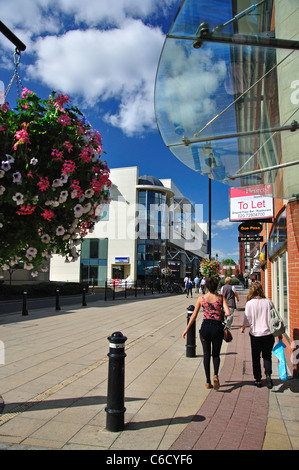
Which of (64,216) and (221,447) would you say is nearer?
(221,447)

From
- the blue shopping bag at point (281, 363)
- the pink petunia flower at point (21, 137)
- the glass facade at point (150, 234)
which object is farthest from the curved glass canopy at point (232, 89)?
the glass facade at point (150, 234)

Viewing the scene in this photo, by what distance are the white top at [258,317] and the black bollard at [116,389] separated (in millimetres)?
2571

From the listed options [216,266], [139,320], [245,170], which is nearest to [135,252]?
[216,266]

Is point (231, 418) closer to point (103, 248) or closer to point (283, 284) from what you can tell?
point (283, 284)

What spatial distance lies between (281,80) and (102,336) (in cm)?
747

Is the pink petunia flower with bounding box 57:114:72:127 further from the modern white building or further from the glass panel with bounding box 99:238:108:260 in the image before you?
the glass panel with bounding box 99:238:108:260

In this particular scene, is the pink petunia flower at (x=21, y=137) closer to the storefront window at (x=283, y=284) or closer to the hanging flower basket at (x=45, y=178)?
the hanging flower basket at (x=45, y=178)

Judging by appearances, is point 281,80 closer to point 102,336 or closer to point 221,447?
point 221,447

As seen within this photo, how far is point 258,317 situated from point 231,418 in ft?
5.96

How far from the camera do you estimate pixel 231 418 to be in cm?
417

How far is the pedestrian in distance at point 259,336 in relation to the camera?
546cm

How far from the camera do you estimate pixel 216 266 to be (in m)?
20.3

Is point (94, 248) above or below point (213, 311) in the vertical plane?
above

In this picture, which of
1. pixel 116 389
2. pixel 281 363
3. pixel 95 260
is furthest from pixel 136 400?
pixel 95 260
